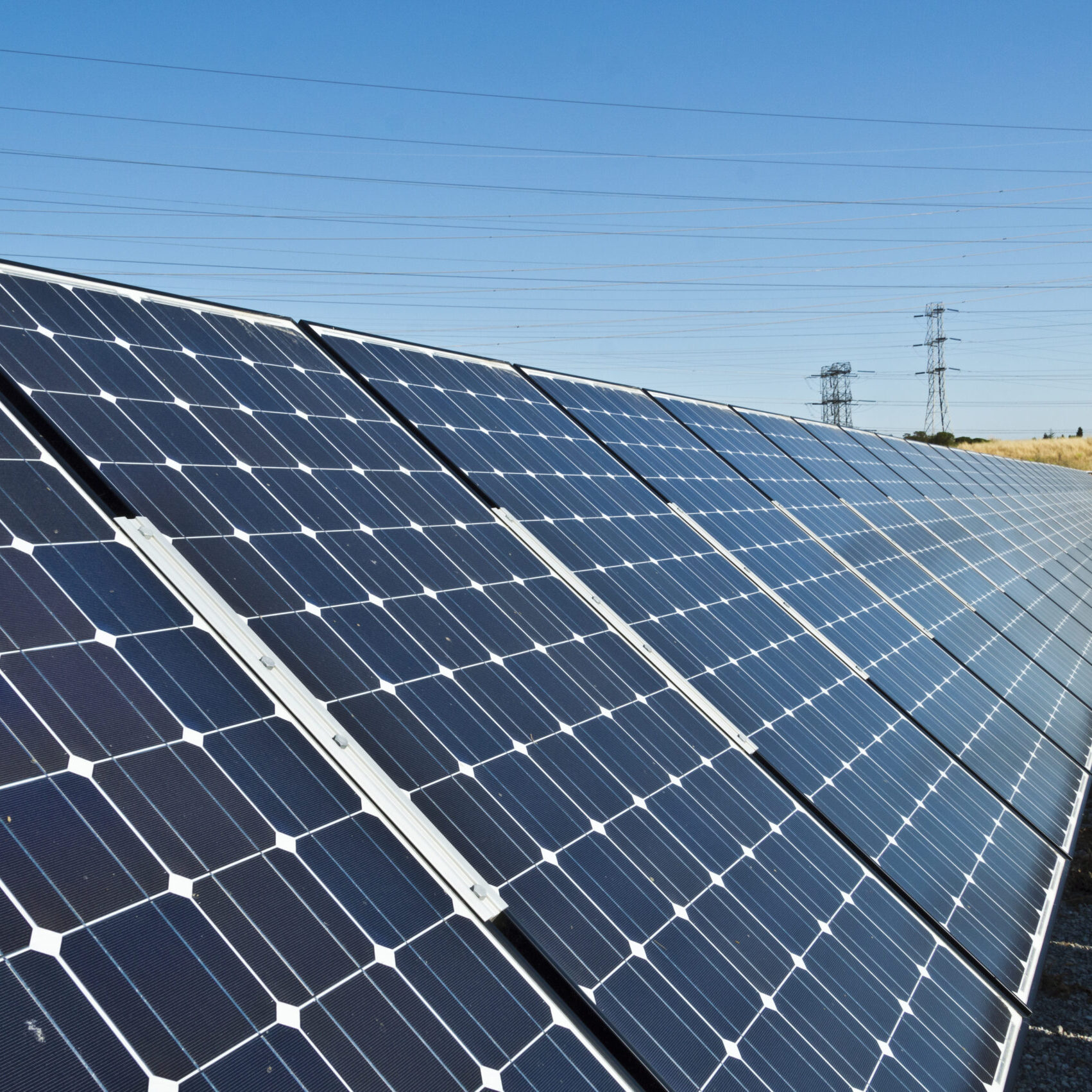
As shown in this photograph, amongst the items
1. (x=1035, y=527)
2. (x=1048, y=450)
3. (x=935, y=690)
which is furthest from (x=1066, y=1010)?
(x=1048, y=450)

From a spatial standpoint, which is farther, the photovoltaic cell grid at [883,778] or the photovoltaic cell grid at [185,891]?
the photovoltaic cell grid at [883,778]

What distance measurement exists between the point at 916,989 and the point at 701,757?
7.12 feet

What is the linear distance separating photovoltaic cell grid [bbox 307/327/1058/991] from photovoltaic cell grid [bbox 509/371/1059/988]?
0.07 ft

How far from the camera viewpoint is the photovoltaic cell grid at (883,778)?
809 cm

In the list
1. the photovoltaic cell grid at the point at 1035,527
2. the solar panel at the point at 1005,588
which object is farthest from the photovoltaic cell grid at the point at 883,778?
the photovoltaic cell grid at the point at 1035,527

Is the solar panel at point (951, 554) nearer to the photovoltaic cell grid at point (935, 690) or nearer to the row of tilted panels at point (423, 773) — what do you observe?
the photovoltaic cell grid at point (935, 690)

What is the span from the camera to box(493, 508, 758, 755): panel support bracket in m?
8.12

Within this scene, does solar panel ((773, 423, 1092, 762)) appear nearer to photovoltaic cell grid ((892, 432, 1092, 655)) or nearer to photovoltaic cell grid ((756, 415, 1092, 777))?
photovoltaic cell grid ((756, 415, 1092, 777))

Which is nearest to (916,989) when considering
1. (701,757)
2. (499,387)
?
(701,757)

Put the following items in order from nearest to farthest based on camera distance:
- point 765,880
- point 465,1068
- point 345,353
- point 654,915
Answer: point 465,1068
point 654,915
point 765,880
point 345,353

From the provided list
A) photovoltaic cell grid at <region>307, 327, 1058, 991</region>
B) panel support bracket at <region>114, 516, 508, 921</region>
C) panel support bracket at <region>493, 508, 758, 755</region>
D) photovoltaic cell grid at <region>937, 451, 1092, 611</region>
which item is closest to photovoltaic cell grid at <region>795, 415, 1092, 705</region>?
photovoltaic cell grid at <region>937, 451, 1092, 611</region>

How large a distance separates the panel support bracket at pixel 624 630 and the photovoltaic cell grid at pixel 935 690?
4175 mm

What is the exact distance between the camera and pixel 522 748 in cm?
634

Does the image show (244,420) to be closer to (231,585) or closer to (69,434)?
(69,434)
